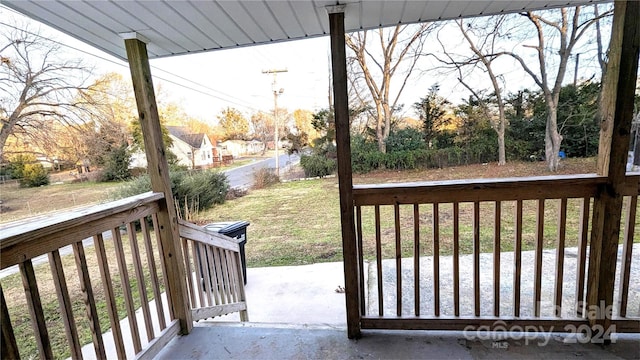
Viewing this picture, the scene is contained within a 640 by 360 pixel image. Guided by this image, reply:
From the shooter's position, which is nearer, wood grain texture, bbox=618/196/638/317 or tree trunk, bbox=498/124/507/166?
wood grain texture, bbox=618/196/638/317

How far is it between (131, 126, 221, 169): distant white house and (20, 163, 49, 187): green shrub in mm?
2605

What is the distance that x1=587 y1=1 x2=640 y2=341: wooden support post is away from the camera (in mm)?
1358

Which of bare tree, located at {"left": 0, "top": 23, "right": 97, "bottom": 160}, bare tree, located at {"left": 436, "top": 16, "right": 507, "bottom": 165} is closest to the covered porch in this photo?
bare tree, located at {"left": 0, "top": 23, "right": 97, "bottom": 160}

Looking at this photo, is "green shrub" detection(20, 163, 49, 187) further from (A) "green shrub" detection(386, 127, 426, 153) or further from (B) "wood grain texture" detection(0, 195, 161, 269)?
(A) "green shrub" detection(386, 127, 426, 153)

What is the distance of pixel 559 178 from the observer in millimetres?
1529

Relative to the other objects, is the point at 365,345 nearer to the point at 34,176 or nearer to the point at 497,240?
the point at 497,240

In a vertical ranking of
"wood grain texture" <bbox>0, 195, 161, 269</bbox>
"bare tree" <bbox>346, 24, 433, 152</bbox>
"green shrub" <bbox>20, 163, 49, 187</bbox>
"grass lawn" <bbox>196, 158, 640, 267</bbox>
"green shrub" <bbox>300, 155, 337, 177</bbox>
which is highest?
"bare tree" <bbox>346, 24, 433, 152</bbox>

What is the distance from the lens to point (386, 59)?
445 centimetres

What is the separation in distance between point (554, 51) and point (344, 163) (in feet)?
13.0

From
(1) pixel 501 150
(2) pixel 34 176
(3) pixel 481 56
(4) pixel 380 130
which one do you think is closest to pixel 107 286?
(2) pixel 34 176

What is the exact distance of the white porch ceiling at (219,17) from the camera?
135 centimetres

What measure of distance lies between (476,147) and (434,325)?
2.29 meters

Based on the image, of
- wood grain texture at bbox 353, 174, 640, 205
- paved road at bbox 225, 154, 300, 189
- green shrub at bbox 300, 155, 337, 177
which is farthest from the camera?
paved road at bbox 225, 154, 300, 189

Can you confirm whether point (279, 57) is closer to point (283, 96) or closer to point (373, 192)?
point (283, 96)
